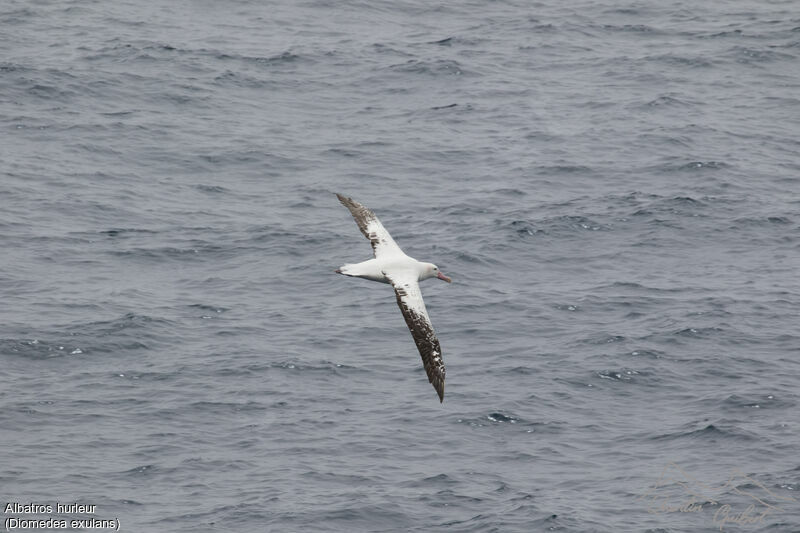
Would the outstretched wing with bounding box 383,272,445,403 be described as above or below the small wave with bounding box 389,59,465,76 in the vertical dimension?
above

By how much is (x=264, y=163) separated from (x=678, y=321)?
56.0ft

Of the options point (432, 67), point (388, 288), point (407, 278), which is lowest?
point (388, 288)

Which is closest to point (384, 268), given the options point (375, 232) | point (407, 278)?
point (407, 278)

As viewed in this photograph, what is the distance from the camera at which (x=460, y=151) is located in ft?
171

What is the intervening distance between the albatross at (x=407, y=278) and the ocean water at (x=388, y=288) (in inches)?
263

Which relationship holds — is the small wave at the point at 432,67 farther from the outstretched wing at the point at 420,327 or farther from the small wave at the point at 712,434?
the outstretched wing at the point at 420,327

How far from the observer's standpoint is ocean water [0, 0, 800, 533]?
33.9m

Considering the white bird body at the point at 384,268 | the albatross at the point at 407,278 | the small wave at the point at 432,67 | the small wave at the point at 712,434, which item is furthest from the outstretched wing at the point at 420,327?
the small wave at the point at 432,67

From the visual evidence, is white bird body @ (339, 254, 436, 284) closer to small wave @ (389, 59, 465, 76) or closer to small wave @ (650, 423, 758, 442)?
small wave @ (650, 423, 758, 442)

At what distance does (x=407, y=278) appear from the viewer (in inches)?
1107

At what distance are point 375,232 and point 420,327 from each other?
162 inches

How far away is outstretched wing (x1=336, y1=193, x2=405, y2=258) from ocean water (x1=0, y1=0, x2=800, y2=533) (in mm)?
6639

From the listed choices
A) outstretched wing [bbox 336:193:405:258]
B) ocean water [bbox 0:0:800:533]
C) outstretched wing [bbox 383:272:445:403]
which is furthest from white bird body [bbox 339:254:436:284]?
ocean water [bbox 0:0:800:533]

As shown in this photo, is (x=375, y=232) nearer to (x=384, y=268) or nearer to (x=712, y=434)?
(x=384, y=268)
